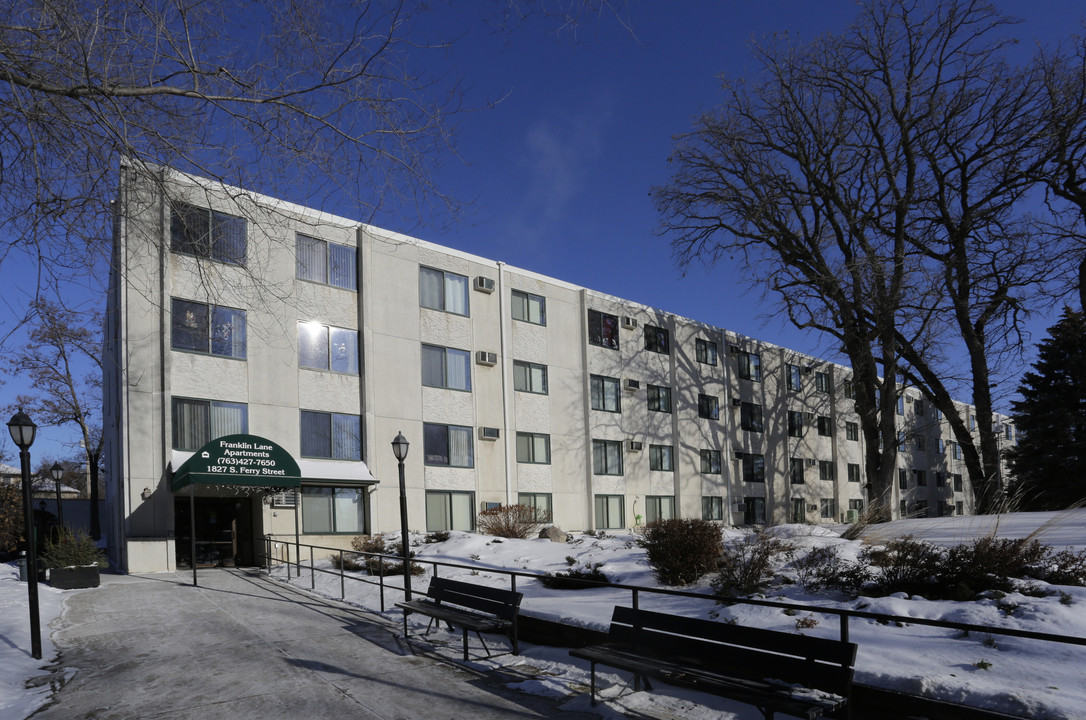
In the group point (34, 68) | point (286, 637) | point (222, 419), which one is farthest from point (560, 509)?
point (34, 68)

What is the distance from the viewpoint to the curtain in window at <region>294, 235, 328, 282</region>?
24781 mm

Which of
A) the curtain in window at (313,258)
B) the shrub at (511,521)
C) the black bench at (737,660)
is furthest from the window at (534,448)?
the black bench at (737,660)

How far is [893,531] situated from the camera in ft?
50.2

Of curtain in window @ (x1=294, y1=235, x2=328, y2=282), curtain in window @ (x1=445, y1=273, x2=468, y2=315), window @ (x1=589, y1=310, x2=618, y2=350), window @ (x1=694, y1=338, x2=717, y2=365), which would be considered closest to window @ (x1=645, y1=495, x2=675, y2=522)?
window @ (x1=589, y1=310, x2=618, y2=350)

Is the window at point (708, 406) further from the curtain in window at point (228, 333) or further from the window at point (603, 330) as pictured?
the curtain in window at point (228, 333)

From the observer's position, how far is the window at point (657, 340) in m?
37.5

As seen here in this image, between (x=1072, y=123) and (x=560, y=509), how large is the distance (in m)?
22.2

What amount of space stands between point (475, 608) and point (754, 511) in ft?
115

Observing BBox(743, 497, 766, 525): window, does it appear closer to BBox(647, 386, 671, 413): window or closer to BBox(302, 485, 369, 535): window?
BBox(647, 386, 671, 413): window

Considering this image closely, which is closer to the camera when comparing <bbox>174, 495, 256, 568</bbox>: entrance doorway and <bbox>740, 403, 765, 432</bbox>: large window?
<bbox>174, 495, 256, 568</bbox>: entrance doorway

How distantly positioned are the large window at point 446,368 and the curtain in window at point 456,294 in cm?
157

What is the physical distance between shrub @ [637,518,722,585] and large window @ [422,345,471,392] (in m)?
15.9

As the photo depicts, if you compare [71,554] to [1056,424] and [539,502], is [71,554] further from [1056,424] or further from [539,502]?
[1056,424]

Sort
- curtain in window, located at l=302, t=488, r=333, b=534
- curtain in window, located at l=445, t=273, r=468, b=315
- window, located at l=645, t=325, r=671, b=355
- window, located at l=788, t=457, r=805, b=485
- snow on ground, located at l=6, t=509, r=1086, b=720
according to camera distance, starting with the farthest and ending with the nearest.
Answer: window, located at l=788, t=457, r=805, b=485 → window, located at l=645, t=325, r=671, b=355 → curtain in window, located at l=445, t=273, r=468, b=315 → curtain in window, located at l=302, t=488, r=333, b=534 → snow on ground, located at l=6, t=509, r=1086, b=720
